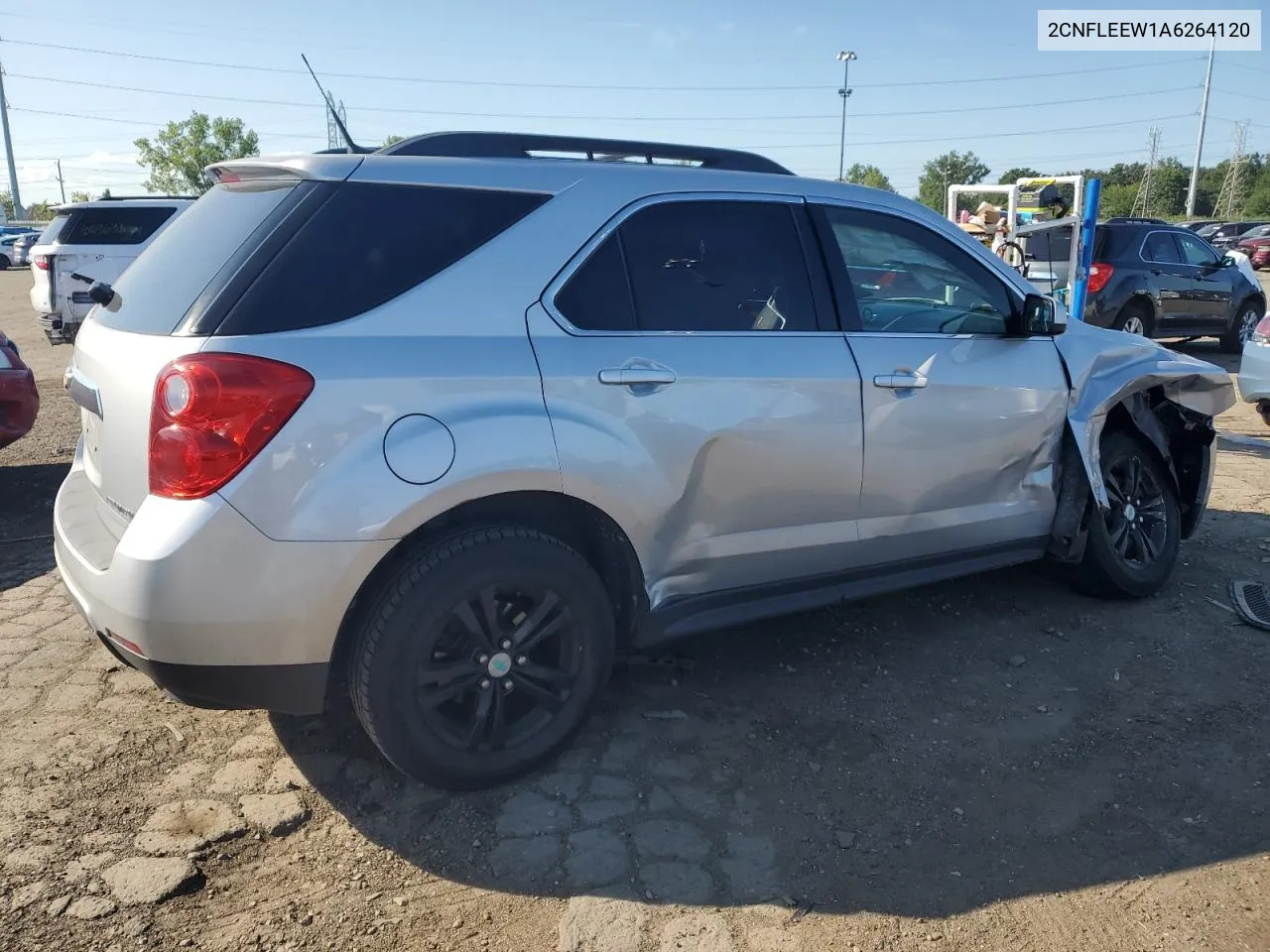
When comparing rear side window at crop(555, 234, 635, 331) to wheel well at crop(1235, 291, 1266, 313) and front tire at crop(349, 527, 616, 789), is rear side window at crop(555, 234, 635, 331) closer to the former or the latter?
front tire at crop(349, 527, 616, 789)

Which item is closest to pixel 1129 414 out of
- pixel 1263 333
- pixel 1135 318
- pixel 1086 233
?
pixel 1263 333

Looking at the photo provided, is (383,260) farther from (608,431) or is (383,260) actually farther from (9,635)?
A: (9,635)

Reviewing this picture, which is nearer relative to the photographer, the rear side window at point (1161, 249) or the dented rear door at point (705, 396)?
the dented rear door at point (705, 396)

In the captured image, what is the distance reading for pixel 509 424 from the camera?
2.81 meters

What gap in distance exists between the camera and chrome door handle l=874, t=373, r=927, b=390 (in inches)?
140

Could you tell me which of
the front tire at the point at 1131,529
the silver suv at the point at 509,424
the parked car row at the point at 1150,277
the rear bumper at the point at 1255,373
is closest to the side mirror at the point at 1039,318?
the silver suv at the point at 509,424

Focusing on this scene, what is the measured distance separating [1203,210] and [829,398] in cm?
8688

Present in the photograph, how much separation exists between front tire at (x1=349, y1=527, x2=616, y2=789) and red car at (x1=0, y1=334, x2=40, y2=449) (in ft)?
14.2

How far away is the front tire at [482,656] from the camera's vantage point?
108 inches

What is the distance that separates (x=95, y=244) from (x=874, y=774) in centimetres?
1158

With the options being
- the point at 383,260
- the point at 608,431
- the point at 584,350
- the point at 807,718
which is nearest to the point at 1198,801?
the point at 807,718

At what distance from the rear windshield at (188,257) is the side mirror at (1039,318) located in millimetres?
2775

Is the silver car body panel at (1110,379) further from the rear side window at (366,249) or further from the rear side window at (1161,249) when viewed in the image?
the rear side window at (1161,249)

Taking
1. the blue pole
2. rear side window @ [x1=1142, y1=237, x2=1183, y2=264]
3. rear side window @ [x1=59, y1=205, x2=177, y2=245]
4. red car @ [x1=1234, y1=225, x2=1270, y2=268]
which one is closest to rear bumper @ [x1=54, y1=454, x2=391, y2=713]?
the blue pole
